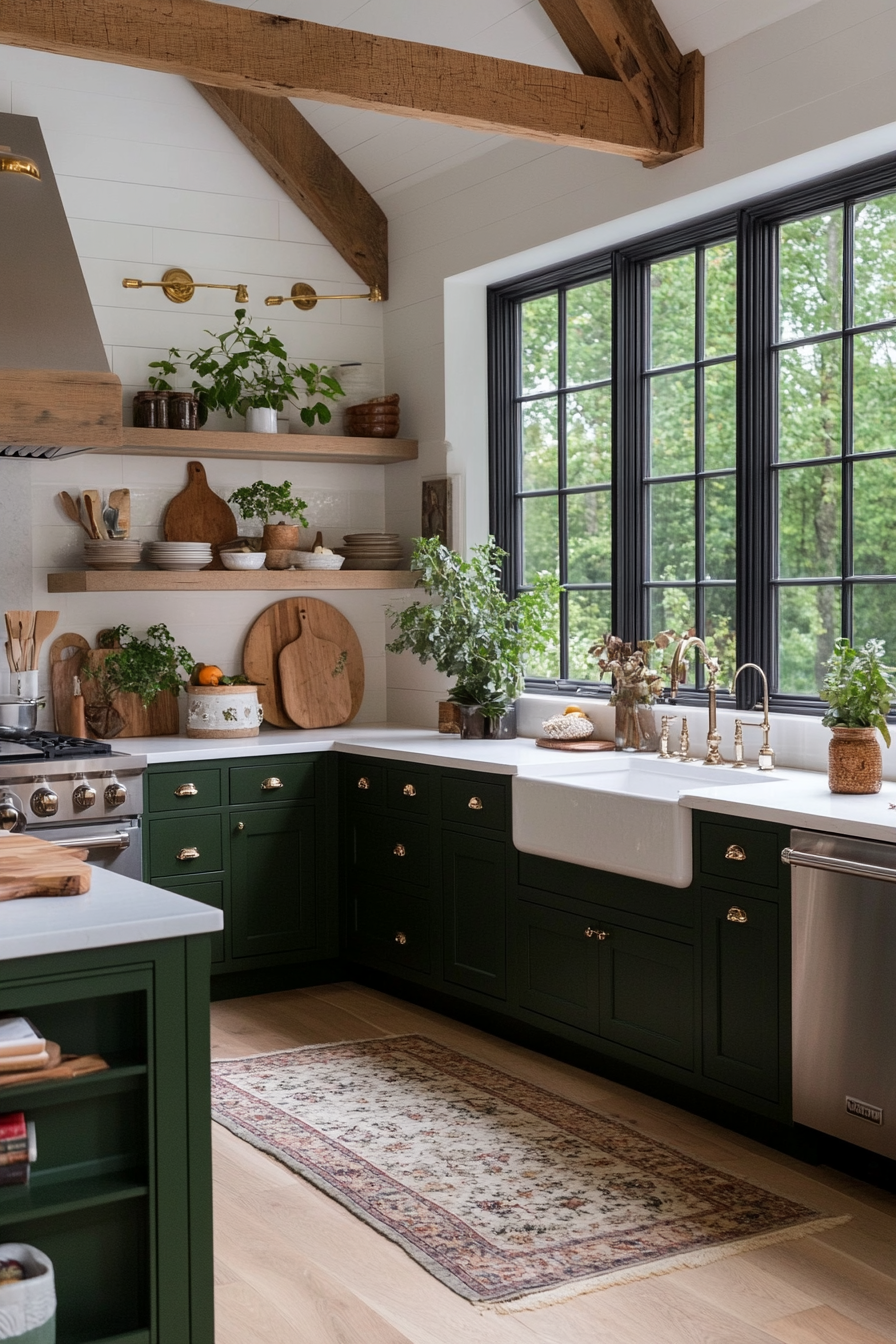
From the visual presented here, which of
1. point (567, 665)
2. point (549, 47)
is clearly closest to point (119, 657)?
point (567, 665)

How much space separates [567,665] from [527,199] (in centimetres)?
171

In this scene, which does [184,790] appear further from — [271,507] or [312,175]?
[312,175]

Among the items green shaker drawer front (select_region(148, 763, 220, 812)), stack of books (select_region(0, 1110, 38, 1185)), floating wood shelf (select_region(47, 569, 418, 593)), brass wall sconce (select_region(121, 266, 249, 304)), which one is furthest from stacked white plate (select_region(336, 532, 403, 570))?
stack of books (select_region(0, 1110, 38, 1185))

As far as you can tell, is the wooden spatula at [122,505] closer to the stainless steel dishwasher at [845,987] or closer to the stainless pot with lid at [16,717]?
the stainless pot with lid at [16,717]

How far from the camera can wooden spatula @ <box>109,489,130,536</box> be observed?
5.37 m

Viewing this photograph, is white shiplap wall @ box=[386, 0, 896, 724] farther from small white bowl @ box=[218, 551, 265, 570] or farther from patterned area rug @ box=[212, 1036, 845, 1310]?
patterned area rug @ box=[212, 1036, 845, 1310]

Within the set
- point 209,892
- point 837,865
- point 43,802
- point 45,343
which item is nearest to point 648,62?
point 45,343

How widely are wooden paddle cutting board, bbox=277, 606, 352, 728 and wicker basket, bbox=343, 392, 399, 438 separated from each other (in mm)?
773

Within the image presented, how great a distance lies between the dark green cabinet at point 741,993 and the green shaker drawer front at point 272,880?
1.95 meters

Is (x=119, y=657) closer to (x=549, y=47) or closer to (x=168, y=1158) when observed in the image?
(x=549, y=47)

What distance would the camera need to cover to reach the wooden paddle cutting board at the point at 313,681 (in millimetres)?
5773

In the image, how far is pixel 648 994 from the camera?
12.7 ft

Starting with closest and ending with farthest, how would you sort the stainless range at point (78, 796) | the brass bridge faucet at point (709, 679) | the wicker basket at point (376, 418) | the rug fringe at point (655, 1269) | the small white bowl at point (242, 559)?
the rug fringe at point (655, 1269)
the brass bridge faucet at point (709, 679)
the stainless range at point (78, 796)
the small white bowl at point (242, 559)
the wicker basket at point (376, 418)

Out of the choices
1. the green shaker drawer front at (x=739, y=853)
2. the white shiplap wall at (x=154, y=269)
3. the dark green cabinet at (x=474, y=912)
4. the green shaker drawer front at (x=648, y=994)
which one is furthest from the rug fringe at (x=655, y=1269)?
the white shiplap wall at (x=154, y=269)
